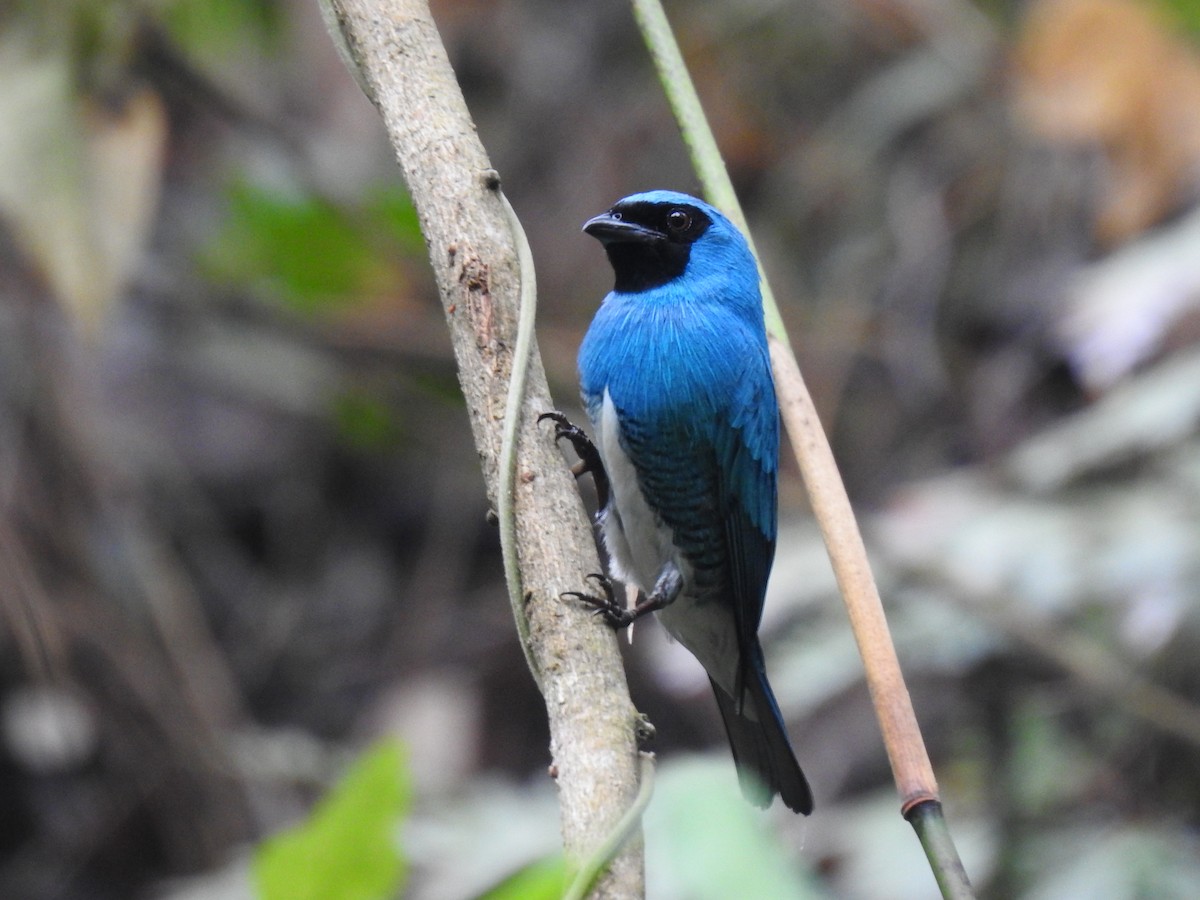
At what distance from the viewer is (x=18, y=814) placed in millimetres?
5270

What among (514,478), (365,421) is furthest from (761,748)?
(365,421)

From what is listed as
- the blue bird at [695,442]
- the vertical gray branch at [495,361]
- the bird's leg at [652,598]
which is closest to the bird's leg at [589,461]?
the blue bird at [695,442]

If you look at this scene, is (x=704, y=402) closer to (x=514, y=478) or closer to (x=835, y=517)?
(x=835, y=517)

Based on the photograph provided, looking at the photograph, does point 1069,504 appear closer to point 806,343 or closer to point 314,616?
point 806,343

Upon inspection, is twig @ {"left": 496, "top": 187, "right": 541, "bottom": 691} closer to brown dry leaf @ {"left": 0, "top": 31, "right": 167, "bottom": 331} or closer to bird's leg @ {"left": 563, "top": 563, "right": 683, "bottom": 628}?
bird's leg @ {"left": 563, "top": 563, "right": 683, "bottom": 628}

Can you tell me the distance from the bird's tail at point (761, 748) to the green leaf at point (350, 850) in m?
1.16

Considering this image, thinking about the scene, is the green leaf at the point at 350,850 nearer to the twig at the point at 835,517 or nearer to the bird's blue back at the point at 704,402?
the twig at the point at 835,517

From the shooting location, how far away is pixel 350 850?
5.63ft

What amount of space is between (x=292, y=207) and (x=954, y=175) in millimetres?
3081

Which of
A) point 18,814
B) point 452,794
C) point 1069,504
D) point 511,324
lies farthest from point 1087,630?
point 18,814

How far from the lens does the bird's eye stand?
292cm

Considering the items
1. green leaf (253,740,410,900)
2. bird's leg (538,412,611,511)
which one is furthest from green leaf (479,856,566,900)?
bird's leg (538,412,611,511)

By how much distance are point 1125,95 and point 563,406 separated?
8.20 feet

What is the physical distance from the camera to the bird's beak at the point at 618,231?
2828 mm
